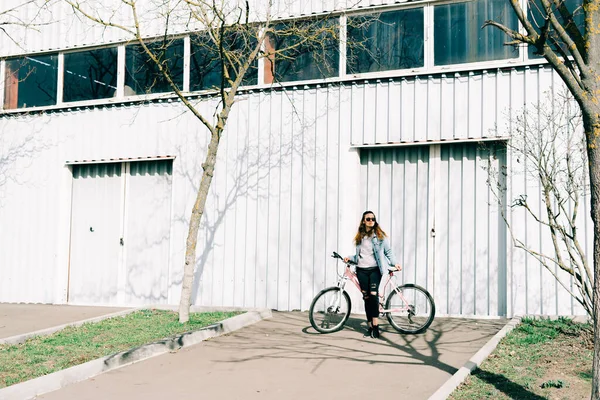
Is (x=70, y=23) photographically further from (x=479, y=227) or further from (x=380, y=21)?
(x=479, y=227)

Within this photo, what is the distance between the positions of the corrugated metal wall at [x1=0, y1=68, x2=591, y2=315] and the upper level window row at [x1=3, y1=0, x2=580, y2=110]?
0.43m

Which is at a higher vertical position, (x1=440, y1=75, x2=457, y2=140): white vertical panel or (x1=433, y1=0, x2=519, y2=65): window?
(x1=433, y1=0, x2=519, y2=65): window

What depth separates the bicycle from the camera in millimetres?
9875

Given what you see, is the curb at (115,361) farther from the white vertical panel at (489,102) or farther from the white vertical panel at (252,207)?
the white vertical panel at (489,102)

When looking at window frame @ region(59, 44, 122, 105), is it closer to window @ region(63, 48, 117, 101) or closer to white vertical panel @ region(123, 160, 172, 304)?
window @ region(63, 48, 117, 101)

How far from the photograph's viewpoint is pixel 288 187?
12.7 m

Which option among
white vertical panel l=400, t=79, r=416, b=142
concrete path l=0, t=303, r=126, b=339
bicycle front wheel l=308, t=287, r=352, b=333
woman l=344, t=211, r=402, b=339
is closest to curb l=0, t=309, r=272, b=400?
bicycle front wheel l=308, t=287, r=352, b=333

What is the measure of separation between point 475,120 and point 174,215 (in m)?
6.11

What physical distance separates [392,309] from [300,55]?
5.41 m

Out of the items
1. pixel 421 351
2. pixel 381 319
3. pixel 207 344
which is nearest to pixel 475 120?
pixel 381 319

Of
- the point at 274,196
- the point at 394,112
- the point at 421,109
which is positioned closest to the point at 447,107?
the point at 421,109

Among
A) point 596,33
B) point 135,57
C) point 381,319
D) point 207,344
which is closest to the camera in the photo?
point 596,33

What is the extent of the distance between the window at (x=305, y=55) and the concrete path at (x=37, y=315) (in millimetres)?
5655

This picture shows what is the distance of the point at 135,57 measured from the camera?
14.7m
